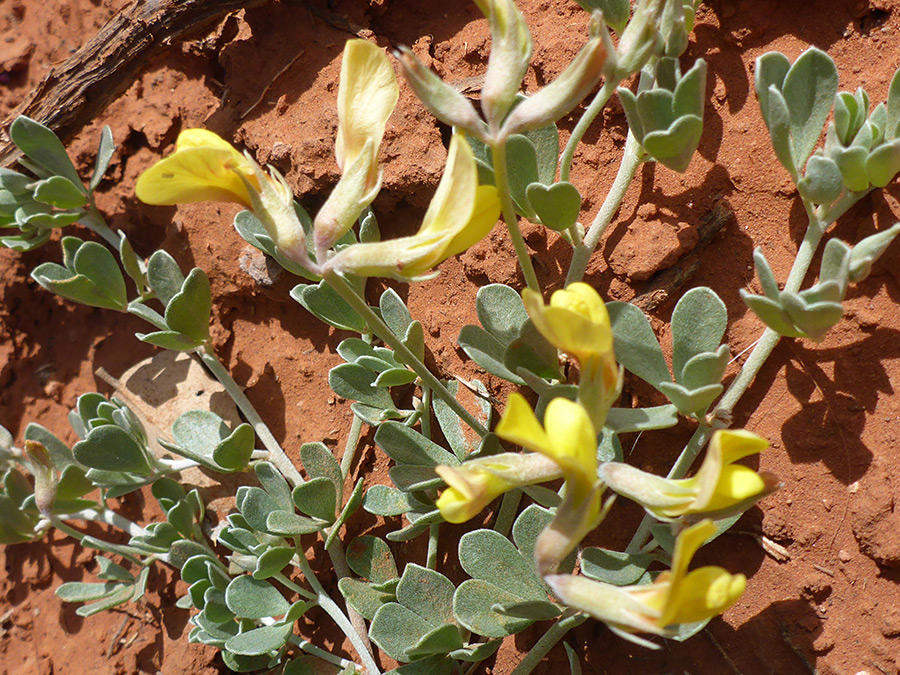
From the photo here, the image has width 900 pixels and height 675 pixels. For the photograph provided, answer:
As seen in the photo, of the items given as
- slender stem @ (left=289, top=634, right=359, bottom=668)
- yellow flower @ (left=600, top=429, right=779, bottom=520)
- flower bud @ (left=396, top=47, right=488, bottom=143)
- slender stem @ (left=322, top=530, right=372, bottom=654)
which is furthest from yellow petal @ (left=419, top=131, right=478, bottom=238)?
slender stem @ (left=289, top=634, right=359, bottom=668)

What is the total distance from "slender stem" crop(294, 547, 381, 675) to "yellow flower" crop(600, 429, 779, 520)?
36.8 inches

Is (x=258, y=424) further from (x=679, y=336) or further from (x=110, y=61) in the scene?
(x=110, y=61)

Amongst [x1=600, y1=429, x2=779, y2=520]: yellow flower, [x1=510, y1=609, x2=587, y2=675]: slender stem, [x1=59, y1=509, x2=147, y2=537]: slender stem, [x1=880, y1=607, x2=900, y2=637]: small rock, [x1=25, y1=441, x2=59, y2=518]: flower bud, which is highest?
[x1=25, y1=441, x2=59, y2=518]: flower bud

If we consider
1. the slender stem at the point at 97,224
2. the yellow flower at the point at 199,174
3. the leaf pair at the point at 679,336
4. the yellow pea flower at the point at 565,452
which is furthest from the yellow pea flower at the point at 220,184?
the slender stem at the point at 97,224

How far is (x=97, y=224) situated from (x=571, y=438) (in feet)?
6.62

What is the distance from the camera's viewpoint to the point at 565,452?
39.7 inches

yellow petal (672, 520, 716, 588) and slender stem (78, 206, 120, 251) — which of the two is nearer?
yellow petal (672, 520, 716, 588)

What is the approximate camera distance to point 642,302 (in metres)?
1.72

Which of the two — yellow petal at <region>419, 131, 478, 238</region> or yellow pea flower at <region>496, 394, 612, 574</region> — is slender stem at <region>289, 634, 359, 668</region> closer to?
yellow pea flower at <region>496, 394, 612, 574</region>

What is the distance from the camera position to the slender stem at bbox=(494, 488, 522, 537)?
171 centimetres

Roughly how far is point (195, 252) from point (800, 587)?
199 cm

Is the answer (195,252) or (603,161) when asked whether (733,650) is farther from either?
(195,252)

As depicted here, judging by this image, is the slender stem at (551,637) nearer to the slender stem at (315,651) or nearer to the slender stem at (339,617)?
the slender stem at (339,617)

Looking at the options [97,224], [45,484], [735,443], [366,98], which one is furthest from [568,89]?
[97,224]
